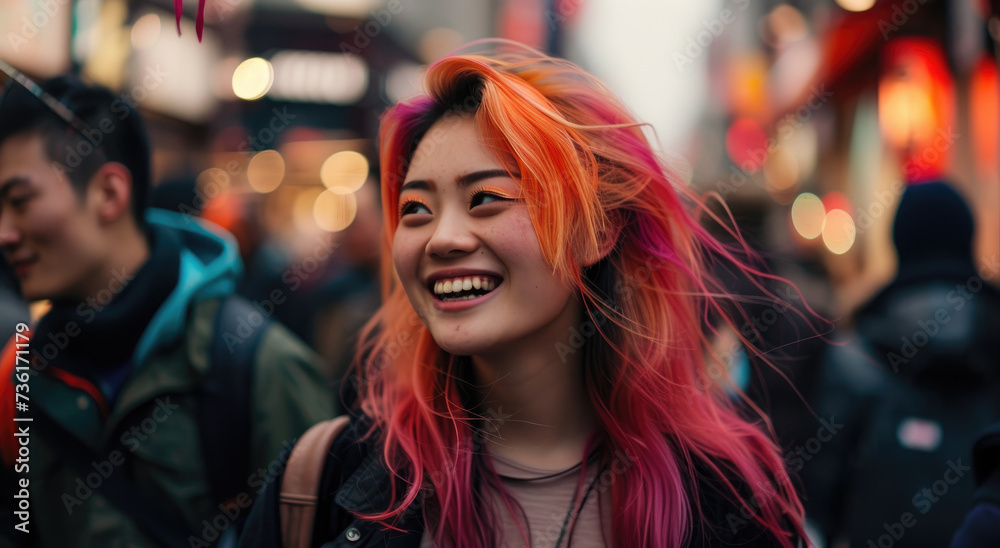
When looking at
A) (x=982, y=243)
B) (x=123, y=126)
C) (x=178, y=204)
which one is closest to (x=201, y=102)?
(x=178, y=204)

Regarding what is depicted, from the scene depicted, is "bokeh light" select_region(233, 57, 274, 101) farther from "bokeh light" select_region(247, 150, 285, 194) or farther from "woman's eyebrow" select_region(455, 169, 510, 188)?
"woman's eyebrow" select_region(455, 169, 510, 188)

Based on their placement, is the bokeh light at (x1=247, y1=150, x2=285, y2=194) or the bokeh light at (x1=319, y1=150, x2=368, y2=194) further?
the bokeh light at (x1=319, y1=150, x2=368, y2=194)

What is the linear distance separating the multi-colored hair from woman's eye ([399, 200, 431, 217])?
19cm

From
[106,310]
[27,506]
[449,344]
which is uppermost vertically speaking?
[106,310]

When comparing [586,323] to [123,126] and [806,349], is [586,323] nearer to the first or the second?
[123,126]

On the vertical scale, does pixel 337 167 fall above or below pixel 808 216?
above

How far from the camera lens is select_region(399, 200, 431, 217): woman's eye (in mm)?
1762

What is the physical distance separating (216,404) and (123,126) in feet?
3.31

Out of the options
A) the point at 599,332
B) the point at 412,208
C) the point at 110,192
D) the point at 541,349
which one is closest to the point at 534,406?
the point at 541,349

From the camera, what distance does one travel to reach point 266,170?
53.1 ft

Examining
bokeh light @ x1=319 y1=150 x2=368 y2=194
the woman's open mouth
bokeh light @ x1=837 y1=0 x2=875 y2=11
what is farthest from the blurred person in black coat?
bokeh light @ x1=319 y1=150 x2=368 y2=194

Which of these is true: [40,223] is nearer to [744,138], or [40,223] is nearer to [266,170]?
[266,170]

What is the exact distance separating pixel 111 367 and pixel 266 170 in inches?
582

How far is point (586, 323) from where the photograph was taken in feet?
6.45
